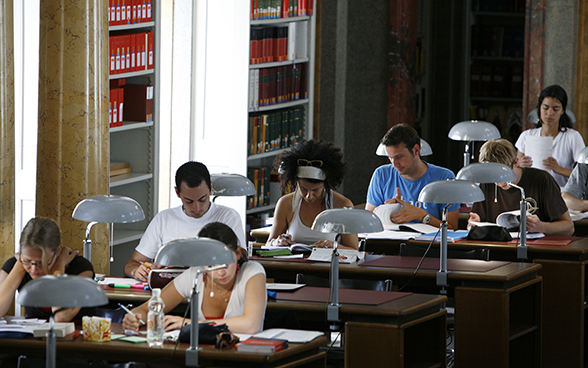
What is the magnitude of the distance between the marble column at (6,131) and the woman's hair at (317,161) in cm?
165

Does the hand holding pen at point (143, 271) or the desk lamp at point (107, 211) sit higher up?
the desk lamp at point (107, 211)

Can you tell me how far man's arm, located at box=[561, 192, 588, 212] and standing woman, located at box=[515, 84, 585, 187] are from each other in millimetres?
582

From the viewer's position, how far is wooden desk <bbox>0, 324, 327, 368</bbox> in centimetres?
322

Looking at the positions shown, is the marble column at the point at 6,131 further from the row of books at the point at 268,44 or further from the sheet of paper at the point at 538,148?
the sheet of paper at the point at 538,148

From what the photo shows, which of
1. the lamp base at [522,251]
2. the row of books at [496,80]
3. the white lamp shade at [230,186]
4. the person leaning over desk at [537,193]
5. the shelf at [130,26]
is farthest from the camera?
the row of books at [496,80]

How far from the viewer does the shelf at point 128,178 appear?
6164mm

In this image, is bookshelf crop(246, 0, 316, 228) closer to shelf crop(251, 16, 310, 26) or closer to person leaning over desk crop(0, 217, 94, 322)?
shelf crop(251, 16, 310, 26)

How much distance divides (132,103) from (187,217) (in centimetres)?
193

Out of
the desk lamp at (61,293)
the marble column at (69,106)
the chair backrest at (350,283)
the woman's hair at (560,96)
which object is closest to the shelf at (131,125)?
the marble column at (69,106)

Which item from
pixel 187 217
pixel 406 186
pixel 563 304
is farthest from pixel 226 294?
pixel 406 186

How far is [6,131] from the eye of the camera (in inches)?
184

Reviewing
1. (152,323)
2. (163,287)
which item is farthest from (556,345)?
(152,323)

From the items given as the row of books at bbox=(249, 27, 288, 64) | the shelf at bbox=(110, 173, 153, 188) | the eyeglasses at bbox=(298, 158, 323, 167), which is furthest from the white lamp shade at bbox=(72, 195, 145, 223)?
the row of books at bbox=(249, 27, 288, 64)

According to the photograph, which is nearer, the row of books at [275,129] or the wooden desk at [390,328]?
the wooden desk at [390,328]
